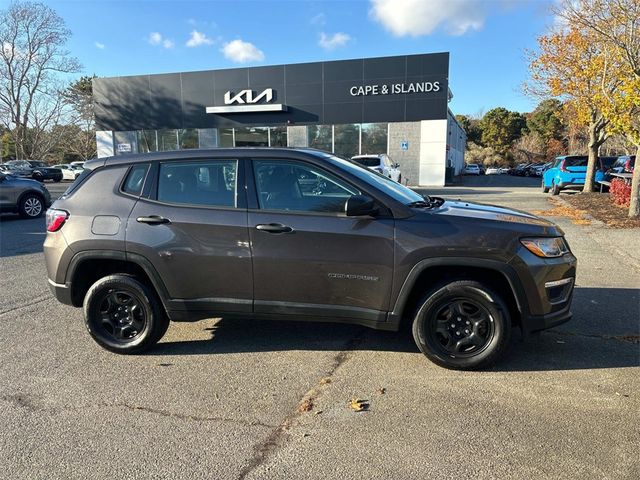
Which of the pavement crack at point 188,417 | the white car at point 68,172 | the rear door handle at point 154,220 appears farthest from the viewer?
the white car at point 68,172

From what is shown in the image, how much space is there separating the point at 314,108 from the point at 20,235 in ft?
68.5

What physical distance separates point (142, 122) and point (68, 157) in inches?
1542

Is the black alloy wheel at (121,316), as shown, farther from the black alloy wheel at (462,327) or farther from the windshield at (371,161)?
the windshield at (371,161)

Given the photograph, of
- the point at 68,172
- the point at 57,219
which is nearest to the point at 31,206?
the point at 57,219

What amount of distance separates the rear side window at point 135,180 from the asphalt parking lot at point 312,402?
4.81 ft

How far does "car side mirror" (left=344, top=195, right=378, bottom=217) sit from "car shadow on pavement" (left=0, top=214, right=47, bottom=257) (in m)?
7.52

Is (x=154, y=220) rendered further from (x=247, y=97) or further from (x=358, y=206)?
(x=247, y=97)

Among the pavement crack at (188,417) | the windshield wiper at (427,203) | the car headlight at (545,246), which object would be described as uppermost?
the windshield wiper at (427,203)

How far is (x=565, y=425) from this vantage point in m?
3.01

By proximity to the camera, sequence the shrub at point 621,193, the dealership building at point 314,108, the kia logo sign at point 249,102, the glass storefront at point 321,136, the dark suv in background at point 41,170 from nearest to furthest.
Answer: the shrub at point 621,193 → the dealership building at point 314,108 → the glass storefront at point 321,136 → the kia logo sign at point 249,102 → the dark suv in background at point 41,170

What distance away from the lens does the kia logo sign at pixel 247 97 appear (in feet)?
96.1

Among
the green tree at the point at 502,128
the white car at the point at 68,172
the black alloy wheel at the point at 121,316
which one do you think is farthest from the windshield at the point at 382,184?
the green tree at the point at 502,128

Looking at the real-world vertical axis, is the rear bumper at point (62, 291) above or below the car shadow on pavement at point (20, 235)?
above

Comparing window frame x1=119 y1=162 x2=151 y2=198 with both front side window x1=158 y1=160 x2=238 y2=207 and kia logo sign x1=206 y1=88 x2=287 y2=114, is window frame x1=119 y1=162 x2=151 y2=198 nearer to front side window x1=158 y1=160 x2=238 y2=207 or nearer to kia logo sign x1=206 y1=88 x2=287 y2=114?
front side window x1=158 y1=160 x2=238 y2=207
